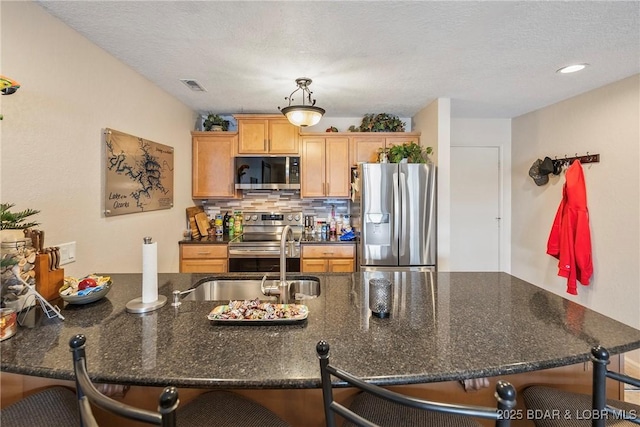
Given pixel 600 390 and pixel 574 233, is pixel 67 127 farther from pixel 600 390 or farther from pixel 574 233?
pixel 574 233

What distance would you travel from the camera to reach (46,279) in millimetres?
1295

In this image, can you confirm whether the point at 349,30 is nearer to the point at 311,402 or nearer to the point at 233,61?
the point at 233,61

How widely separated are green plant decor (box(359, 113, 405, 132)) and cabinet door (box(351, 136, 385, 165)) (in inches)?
4.4

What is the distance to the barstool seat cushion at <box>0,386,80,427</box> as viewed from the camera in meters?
0.88

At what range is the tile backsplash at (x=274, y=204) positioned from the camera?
147 inches

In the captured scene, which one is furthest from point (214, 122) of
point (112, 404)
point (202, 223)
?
point (112, 404)

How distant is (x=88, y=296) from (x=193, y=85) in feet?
6.61

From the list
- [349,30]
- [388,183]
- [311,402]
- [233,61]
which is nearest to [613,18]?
[349,30]

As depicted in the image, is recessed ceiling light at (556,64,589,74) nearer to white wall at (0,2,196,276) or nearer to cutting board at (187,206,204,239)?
white wall at (0,2,196,276)

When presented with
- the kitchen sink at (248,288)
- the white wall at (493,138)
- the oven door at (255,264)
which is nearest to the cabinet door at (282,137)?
the oven door at (255,264)

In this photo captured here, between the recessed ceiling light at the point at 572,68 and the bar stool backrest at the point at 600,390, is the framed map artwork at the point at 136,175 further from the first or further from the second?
the recessed ceiling light at the point at 572,68

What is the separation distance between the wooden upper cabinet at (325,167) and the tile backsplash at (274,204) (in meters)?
0.28

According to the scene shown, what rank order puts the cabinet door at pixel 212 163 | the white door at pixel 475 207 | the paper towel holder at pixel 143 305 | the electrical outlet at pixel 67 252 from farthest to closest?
the white door at pixel 475 207
the cabinet door at pixel 212 163
the electrical outlet at pixel 67 252
the paper towel holder at pixel 143 305

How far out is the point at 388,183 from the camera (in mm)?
2893
